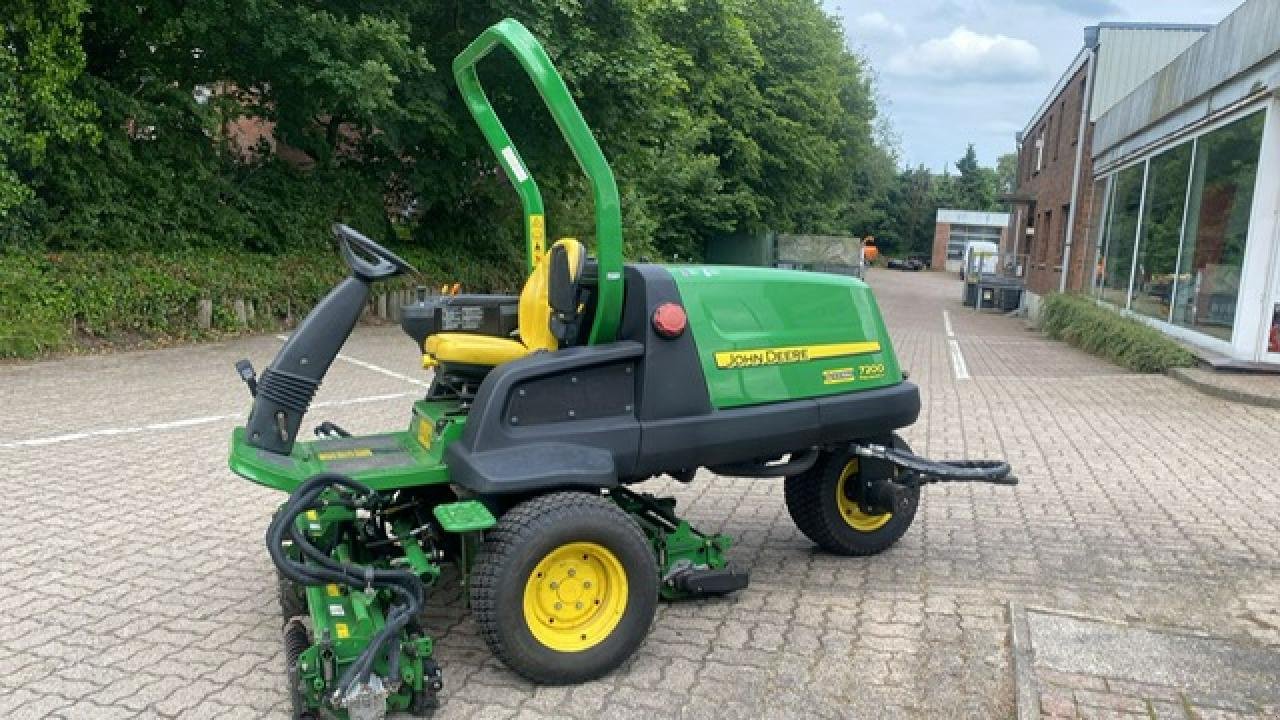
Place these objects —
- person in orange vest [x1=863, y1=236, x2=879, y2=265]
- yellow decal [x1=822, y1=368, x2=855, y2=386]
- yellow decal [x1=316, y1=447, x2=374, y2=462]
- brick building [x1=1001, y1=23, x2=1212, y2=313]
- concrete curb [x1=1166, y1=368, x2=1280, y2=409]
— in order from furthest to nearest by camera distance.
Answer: brick building [x1=1001, y1=23, x2=1212, y2=313] < person in orange vest [x1=863, y1=236, x2=879, y2=265] < concrete curb [x1=1166, y1=368, x2=1280, y2=409] < yellow decal [x1=822, y1=368, x2=855, y2=386] < yellow decal [x1=316, y1=447, x2=374, y2=462]

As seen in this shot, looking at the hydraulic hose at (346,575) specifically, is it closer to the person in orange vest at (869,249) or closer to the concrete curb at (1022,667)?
the concrete curb at (1022,667)

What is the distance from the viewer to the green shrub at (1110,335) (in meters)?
11.2

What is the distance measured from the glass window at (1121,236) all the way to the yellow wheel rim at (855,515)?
12.9 m

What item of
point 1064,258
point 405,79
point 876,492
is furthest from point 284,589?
point 1064,258

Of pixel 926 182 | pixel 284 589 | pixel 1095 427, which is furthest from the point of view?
pixel 926 182

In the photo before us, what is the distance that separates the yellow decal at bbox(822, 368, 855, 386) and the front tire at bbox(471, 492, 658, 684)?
46.2 inches

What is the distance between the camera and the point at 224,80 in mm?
12711

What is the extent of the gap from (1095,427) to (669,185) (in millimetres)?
19149

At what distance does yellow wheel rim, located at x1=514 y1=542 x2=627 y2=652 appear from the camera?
330 cm

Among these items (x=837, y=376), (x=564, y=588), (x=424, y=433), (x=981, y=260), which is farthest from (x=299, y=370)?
(x=981, y=260)

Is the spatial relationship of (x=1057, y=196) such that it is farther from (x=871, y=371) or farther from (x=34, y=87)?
(x=871, y=371)

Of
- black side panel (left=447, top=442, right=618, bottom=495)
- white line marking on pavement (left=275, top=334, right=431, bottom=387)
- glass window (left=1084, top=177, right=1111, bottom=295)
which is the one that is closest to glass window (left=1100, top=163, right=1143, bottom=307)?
glass window (left=1084, top=177, right=1111, bottom=295)

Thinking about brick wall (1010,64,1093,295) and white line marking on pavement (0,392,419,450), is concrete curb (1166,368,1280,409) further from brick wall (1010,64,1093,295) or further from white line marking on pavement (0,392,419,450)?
brick wall (1010,64,1093,295)

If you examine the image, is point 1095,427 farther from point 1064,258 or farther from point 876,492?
point 1064,258
